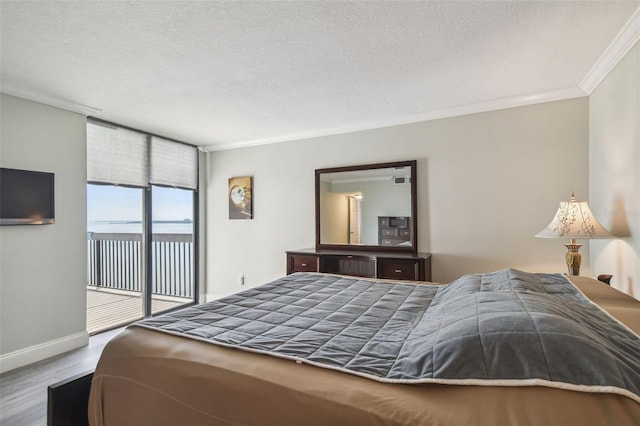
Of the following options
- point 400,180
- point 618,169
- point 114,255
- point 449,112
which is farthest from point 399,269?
point 114,255

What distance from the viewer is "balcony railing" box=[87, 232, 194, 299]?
4738mm

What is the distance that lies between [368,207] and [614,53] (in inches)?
95.3

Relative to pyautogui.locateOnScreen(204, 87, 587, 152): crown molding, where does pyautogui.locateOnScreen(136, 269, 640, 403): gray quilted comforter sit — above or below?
below

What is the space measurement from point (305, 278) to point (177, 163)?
9.89 ft

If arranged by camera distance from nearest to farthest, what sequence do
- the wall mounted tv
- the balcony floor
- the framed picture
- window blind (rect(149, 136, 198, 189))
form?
the wall mounted tv
the balcony floor
window blind (rect(149, 136, 198, 189))
the framed picture

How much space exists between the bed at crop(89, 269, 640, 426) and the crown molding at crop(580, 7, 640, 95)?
5.33 feet

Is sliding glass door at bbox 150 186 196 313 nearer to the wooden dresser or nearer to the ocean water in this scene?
the ocean water

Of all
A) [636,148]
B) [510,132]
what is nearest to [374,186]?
[510,132]

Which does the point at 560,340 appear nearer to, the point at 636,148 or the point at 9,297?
the point at 636,148

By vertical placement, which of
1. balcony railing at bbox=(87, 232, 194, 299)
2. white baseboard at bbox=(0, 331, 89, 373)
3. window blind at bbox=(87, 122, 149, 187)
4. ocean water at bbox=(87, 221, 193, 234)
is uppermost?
window blind at bbox=(87, 122, 149, 187)

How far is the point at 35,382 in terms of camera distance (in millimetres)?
2518

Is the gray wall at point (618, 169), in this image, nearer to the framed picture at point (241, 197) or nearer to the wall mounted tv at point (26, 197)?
the framed picture at point (241, 197)

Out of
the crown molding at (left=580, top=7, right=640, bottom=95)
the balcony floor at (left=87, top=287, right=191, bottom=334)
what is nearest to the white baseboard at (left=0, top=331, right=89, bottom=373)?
the balcony floor at (left=87, top=287, right=191, bottom=334)

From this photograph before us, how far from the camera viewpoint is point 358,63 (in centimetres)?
237
